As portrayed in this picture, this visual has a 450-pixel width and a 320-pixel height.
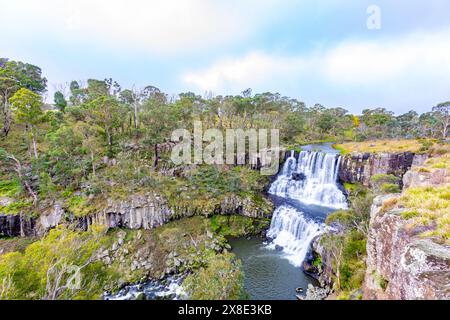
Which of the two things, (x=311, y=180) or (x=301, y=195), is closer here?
(x=301, y=195)

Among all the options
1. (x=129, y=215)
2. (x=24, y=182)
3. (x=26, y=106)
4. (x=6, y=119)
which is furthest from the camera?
(x=6, y=119)

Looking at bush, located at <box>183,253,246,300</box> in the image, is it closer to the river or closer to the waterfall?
the river

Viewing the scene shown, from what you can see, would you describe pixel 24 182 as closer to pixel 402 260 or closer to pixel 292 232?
pixel 292 232

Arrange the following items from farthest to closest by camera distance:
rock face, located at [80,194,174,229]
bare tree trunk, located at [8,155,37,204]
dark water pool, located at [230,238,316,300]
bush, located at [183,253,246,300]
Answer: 1. rock face, located at [80,194,174,229]
2. bare tree trunk, located at [8,155,37,204]
3. dark water pool, located at [230,238,316,300]
4. bush, located at [183,253,246,300]

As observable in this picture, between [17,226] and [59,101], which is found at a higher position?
[59,101]

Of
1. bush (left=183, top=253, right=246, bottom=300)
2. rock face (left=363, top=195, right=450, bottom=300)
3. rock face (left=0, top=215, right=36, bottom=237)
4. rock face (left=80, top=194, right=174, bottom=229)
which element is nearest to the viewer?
rock face (left=363, top=195, right=450, bottom=300)

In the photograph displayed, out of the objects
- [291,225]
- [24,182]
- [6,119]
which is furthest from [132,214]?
[6,119]

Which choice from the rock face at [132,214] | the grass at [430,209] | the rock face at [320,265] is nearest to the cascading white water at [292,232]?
the rock face at [320,265]

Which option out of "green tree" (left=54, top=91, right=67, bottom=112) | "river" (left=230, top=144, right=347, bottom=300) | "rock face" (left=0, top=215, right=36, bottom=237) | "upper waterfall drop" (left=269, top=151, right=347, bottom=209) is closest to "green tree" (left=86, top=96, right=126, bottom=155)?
"rock face" (left=0, top=215, right=36, bottom=237)
